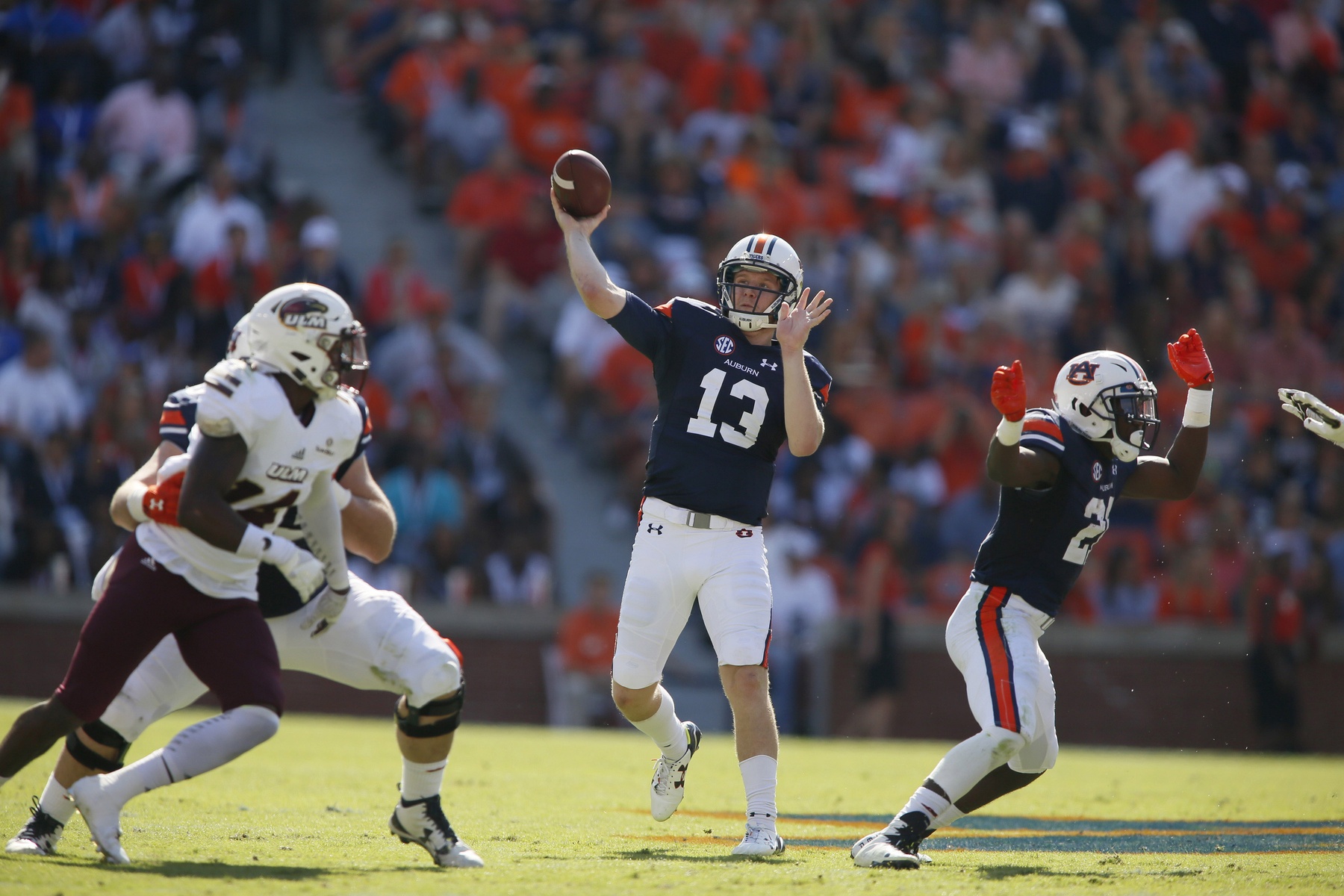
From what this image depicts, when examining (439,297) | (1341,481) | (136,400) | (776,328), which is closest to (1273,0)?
(1341,481)

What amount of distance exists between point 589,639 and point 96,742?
23.6 ft

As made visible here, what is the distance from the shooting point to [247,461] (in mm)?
4660

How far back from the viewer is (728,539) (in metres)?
5.57

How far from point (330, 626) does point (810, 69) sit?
12.3 metres

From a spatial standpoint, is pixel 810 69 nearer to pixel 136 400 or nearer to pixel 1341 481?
pixel 1341 481

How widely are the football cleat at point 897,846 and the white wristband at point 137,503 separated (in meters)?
2.52

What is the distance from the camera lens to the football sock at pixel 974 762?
201 inches

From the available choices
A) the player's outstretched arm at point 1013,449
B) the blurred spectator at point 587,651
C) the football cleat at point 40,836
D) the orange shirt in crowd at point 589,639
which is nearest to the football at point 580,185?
the player's outstretched arm at point 1013,449

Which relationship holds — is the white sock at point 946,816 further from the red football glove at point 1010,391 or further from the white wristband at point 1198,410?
the white wristband at point 1198,410

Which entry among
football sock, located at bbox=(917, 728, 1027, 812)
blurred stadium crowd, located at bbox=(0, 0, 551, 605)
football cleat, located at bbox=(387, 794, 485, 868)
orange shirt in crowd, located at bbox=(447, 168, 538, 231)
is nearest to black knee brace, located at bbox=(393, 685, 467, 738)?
football cleat, located at bbox=(387, 794, 485, 868)

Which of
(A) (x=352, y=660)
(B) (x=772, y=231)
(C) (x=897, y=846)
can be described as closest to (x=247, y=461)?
(A) (x=352, y=660)

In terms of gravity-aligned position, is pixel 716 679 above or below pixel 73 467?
below

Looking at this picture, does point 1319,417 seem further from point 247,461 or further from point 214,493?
point 214,493

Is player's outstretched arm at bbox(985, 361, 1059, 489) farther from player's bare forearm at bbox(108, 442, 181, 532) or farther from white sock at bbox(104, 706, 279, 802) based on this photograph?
player's bare forearm at bbox(108, 442, 181, 532)
